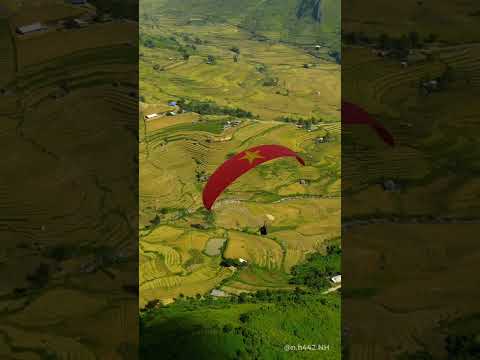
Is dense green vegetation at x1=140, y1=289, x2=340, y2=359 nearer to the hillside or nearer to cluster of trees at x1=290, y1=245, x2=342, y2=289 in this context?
cluster of trees at x1=290, y1=245, x2=342, y2=289

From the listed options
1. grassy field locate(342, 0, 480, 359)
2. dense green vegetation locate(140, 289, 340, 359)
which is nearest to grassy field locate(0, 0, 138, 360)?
dense green vegetation locate(140, 289, 340, 359)

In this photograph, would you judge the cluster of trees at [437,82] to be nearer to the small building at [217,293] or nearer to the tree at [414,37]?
the tree at [414,37]

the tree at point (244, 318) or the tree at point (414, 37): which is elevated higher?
the tree at point (414, 37)

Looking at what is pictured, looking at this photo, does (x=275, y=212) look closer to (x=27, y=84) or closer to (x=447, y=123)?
(x=447, y=123)

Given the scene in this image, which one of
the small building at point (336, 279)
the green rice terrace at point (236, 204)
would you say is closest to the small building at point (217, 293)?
the green rice terrace at point (236, 204)

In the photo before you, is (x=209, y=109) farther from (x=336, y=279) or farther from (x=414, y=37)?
(x=336, y=279)

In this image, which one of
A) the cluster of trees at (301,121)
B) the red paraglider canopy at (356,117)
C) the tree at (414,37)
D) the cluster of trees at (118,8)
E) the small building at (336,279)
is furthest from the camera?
the cluster of trees at (301,121)

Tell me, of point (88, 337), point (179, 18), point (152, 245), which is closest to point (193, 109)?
point (152, 245)
